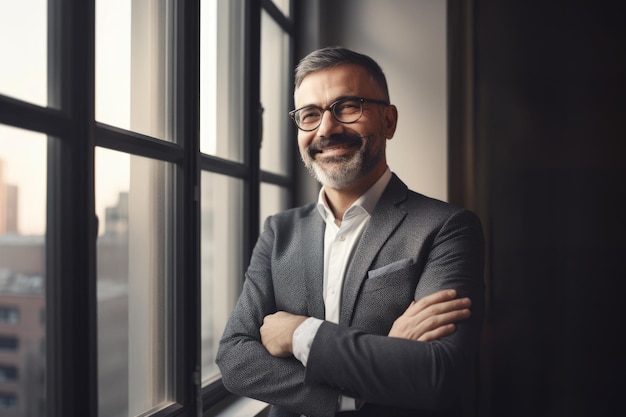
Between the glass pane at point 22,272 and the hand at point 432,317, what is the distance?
81 centimetres

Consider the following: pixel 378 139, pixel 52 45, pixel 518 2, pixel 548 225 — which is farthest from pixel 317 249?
pixel 518 2

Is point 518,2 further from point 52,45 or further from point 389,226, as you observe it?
point 52,45

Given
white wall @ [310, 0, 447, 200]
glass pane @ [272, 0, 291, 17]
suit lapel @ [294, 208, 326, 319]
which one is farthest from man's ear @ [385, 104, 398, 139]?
glass pane @ [272, 0, 291, 17]

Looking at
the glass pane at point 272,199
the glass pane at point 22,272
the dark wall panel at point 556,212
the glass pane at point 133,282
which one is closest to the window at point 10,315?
the glass pane at point 22,272

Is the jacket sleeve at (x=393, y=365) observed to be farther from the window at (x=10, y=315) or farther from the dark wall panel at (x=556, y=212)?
the dark wall panel at (x=556, y=212)

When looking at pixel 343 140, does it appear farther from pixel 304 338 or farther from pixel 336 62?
pixel 304 338

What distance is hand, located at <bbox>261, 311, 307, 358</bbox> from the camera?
145 centimetres

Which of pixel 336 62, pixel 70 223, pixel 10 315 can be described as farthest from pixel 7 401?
pixel 336 62

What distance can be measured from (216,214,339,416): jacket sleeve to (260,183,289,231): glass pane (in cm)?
133

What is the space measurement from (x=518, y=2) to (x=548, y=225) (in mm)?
1017

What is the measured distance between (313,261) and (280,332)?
22 centimetres

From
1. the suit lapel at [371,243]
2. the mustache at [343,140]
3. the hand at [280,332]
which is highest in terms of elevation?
the mustache at [343,140]

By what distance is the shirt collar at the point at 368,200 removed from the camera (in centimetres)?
162

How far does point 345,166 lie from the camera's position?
1568 millimetres
